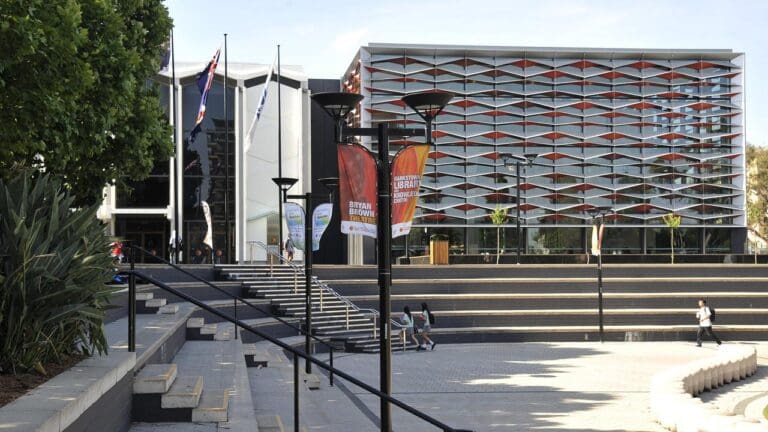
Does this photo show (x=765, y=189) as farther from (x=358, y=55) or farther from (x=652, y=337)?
(x=652, y=337)

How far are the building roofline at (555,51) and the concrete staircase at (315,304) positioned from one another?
2444cm

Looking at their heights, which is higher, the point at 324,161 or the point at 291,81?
the point at 291,81

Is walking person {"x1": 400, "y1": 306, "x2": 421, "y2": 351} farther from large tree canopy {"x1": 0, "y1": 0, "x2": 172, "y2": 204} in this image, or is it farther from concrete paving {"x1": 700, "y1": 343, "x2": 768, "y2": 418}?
large tree canopy {"x1": 0, "y1": 0, "x2": 172, "y2": 204}

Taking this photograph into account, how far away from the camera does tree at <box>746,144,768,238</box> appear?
269 feet

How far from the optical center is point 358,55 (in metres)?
57.5

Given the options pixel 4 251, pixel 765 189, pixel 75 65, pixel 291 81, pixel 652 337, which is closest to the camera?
pixel 4 251

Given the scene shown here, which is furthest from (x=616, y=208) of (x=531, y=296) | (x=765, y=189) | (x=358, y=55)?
(x=765, y=189)

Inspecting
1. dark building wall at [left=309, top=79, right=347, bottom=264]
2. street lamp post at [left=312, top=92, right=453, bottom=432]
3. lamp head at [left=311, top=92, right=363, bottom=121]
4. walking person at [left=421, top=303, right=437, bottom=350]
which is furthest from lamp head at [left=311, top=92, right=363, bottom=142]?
dark building wall at [left=309, top=79, right=347, bottom=264]

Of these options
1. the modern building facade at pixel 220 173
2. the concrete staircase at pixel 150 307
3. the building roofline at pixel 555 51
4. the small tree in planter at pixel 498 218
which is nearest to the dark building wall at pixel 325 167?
the modern building facade at pixel 220 173

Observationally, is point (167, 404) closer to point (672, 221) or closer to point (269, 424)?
point (269, 424)

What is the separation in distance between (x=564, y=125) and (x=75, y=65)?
50.8 metres

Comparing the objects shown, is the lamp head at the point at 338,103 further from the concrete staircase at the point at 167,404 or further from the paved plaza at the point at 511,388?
the paved plaza at the point at 511,388

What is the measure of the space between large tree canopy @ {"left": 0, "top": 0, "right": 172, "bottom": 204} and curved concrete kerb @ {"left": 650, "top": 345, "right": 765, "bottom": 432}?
33.6 feet

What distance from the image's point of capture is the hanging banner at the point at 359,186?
10.5 metres
